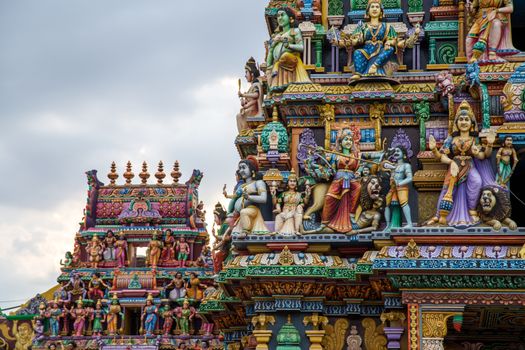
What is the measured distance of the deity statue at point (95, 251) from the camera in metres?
43.8

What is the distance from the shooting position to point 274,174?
83.4 feet

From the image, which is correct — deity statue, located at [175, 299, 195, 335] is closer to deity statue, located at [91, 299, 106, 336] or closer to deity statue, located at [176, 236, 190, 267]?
deity statue, located at [176, 236, 190, 267]

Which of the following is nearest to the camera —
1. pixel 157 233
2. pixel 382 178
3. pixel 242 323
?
pixel 382 178

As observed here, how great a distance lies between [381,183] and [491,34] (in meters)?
3.74

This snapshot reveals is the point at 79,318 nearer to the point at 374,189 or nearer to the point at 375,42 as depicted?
the point at 375,42

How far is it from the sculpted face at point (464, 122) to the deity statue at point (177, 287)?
20198 mm

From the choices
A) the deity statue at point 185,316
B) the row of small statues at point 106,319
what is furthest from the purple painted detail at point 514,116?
the deity statue at point 185,316

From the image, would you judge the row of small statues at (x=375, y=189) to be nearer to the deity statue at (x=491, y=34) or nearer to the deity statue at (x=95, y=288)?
the deity statue at (x=491, y=34)

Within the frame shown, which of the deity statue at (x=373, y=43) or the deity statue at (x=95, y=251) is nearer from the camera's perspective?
the deity statue at (x=373, y=43)

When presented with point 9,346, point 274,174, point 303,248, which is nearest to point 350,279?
point 303,248

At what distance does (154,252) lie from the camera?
43.5 metres

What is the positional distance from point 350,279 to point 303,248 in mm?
1053

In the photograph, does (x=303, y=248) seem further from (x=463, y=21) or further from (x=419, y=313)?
(x=463, y=21)

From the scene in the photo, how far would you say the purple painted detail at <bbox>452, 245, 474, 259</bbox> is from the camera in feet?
76.3
